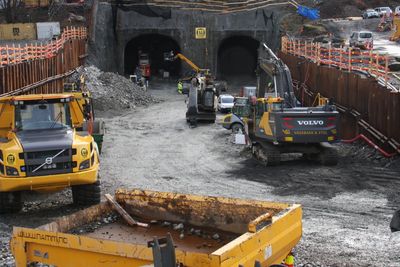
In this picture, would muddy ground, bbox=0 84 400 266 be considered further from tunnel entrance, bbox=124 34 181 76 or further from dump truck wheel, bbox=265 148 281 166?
tunnel entrance, bbox=124 34 181 76

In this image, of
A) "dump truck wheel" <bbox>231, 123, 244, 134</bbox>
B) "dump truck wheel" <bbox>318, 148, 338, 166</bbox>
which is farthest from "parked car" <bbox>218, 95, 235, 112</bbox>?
"dump truck wheel" <bbox>318, 148, 338, 166</bbox>

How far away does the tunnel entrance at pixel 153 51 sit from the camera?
191 ft

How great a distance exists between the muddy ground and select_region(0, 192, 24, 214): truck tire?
0.15 metres

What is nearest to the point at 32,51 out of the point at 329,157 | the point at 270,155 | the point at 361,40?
the point at 270,155

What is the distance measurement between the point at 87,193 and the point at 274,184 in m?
6.02

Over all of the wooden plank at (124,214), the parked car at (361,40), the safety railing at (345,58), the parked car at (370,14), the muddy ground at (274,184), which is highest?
the parked car at (370,14)

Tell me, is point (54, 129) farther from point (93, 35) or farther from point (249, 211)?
point (93, 35)

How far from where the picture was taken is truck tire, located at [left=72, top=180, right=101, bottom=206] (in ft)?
43.1

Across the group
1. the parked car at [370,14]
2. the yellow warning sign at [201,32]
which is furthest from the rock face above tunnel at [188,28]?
the parked car at [370,14]

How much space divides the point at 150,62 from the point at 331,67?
33.7 m

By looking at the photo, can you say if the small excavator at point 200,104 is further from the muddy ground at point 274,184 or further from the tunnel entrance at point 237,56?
the tunnel entrance at point 237,56

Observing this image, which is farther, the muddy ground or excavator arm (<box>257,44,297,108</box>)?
excavator arm (<box>257,44,297,108</box>)

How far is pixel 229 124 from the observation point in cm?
2838

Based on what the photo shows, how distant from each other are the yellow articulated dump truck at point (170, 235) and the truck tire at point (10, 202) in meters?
4.52
